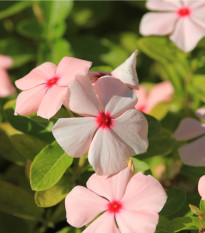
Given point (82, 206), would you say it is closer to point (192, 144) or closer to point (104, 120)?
point (104, 120)

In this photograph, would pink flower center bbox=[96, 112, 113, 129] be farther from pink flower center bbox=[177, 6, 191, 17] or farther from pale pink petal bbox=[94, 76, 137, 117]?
pink flower center bbox=[177, 6, 191, 17]

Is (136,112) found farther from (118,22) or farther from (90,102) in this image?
(118,22)

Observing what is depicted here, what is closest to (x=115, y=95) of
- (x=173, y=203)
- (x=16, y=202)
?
(x=173, y=203)

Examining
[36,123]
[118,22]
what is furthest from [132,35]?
[36,123]

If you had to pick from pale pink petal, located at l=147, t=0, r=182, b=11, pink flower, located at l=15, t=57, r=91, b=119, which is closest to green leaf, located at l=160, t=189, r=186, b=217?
pink flower, located at l=15, t=57, r=91, b=119

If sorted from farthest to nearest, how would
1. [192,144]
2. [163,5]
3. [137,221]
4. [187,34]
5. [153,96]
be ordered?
[153,96], [163,5], [187,34], [192,144], [137,221]

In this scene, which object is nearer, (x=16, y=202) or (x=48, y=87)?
(x=48, y=87)

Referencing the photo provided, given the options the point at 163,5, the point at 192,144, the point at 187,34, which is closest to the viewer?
the point at 192,144

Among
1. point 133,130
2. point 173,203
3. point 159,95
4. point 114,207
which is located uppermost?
point 133,130
